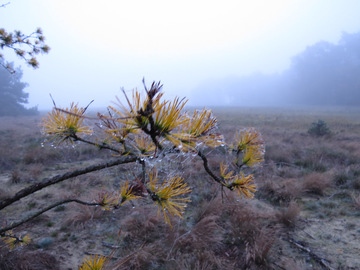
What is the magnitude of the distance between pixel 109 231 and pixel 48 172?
4515mm

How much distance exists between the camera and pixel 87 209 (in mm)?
4102

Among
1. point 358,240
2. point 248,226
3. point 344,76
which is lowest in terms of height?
point 358,240

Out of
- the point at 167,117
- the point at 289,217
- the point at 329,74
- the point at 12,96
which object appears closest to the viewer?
the point at 167,117

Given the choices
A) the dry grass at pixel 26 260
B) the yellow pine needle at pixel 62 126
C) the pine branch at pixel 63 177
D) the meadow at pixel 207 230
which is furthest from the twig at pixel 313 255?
the dry grass at pixel 26 260

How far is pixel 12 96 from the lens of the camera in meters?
47.4

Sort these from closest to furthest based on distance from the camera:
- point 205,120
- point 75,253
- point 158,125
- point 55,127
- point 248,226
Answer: point 158,125 → point 205,120 → point 55,127 → point 75,253 → point 248,226

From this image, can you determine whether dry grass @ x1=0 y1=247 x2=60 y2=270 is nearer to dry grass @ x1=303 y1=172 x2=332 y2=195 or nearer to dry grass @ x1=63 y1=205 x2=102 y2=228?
dry grass @ x1=63 y1=205 x2=102 y2=228

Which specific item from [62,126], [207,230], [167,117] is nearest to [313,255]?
→ [207,230]

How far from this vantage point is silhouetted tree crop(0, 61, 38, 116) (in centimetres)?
4538

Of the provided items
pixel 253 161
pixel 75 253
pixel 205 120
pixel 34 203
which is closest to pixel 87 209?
pixel 75 253

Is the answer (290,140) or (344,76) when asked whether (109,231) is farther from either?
(344,76)

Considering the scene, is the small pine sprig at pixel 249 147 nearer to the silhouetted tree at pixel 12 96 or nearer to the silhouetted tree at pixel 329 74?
the silhouetted tree at pixel 12 96

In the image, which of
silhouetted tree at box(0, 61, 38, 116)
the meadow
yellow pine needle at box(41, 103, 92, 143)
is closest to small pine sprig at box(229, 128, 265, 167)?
the meadow

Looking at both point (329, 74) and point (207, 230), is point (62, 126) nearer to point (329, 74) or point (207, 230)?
point (207, 230)
